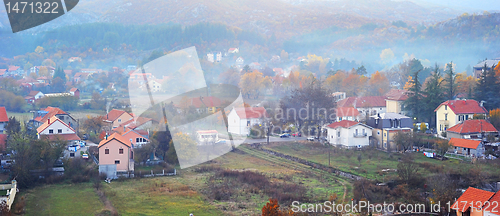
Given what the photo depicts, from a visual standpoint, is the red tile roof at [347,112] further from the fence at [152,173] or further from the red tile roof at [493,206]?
the red tile roof at [493,206]

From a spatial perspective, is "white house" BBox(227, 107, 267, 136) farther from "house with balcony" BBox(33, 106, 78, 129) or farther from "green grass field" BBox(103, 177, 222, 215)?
"green grass field" BBox(103, 177, 222, 215)

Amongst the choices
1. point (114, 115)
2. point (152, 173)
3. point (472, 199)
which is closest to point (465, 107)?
point (472, 199)

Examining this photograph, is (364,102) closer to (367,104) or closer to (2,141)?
(367,104)

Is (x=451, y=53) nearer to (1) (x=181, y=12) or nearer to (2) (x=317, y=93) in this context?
(2) (x=317, y=93)

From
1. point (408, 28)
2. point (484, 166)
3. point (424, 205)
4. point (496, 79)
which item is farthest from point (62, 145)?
point (408, 28)

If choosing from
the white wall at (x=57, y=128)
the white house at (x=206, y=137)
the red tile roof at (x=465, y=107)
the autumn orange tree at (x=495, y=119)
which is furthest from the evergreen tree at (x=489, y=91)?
the white wall at (x=57, y=128)

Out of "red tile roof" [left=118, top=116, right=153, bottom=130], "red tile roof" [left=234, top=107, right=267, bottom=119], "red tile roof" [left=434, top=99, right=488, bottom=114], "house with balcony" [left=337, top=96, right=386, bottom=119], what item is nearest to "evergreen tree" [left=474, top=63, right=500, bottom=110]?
"red tile roof" [left=434, top=99, right=488, bottom=114]
